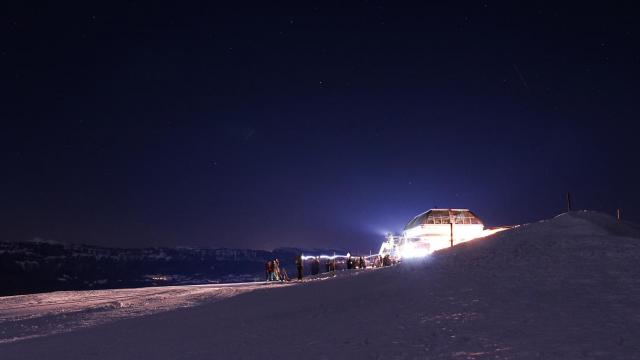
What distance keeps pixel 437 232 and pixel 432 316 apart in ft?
172

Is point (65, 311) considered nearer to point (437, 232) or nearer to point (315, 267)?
point (315, 267)

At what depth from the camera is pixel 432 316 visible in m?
12.7

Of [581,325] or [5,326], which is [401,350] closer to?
[581,325]

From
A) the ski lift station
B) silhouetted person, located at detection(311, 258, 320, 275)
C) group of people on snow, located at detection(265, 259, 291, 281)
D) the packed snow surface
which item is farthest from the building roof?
the packed snow surface

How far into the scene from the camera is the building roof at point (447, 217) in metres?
64.5

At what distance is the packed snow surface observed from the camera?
1018cm

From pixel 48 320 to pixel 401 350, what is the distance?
14.9 meters

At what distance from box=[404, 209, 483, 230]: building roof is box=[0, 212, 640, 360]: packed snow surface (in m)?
42.0

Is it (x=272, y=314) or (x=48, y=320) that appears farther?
(x=48, y=320)

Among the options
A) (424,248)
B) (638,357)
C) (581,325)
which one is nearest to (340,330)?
(581,325)

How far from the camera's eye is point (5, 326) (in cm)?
1855

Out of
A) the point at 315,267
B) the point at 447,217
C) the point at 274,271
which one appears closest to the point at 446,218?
the point at 447,217

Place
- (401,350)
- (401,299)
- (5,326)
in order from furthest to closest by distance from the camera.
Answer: (5,326) → (401,299) → (401,350)

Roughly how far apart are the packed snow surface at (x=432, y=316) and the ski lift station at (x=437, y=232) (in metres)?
40.4
